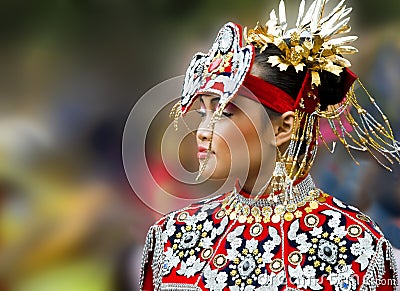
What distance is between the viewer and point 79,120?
2766mm

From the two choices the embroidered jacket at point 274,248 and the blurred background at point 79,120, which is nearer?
the embroidered jacket at point 274,248

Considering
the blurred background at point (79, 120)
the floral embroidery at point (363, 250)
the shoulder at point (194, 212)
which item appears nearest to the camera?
the floral embroidery at point (363, 250)

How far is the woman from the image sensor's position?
5.15 ft

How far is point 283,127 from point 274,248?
0.80ft

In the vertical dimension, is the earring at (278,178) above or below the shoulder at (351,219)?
above

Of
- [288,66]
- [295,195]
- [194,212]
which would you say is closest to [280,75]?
[288,66]

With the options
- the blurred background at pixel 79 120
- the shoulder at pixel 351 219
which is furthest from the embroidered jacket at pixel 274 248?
the blurred background at pixel 79 120

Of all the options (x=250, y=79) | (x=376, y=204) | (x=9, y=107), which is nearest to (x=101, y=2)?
(x=9, y=107)

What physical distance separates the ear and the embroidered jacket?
0.35 feet

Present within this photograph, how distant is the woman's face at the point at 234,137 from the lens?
1590 millimetres

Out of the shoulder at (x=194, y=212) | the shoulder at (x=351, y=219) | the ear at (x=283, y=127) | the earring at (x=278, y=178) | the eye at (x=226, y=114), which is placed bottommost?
the shoulder at (x=351, y=219)

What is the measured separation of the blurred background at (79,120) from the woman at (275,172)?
3.29 feet

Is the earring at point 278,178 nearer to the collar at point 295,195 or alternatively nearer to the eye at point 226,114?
the collar at point 295,195

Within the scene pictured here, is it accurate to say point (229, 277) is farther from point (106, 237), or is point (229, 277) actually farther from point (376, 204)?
point (106, 237)
